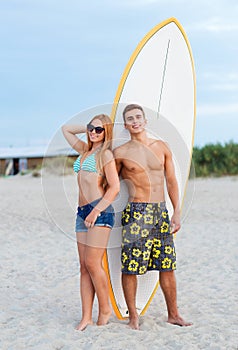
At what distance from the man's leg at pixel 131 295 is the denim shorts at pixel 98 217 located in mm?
468

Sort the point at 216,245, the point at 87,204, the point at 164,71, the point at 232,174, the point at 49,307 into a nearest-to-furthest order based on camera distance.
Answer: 1. the point at 87,204
2. the point at 164,71
3. the point at 49,307
4. the point at 216,245
5. the point at 232,174

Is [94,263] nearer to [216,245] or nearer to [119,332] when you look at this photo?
[119,332]

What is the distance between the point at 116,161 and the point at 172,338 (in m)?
1.28

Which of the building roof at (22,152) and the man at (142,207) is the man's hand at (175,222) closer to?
the man at (142,207)

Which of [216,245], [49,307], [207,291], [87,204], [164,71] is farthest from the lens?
[216,245]

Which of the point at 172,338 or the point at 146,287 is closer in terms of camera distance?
the point at 172,338

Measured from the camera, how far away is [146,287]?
14.4 feet

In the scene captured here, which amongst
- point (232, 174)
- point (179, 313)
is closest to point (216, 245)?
point (179, 313)

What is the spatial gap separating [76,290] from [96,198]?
78.6 inches

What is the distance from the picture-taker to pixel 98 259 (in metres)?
3.71

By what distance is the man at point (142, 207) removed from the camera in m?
3.79

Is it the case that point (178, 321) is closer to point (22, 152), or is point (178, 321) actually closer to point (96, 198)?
point (96, 198)

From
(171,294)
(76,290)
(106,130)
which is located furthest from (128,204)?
(76,290)

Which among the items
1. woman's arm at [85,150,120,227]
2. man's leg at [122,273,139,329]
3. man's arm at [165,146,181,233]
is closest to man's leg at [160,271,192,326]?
man's leg at [122,273,139,329]
